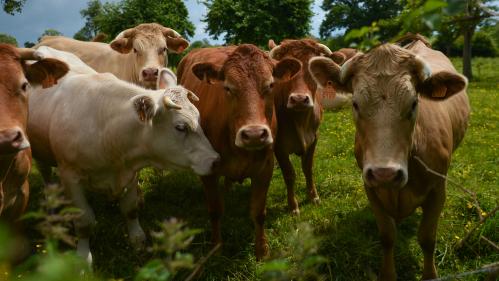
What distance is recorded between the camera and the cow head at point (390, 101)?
295 centimetres

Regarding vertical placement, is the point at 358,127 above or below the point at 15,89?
below

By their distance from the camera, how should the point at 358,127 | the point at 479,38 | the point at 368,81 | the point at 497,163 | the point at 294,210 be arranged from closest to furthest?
1. the point at 368,81
2. the point at 358,127
3. the point at 294,210
4. the point at 497,163
5. the point at 479,38

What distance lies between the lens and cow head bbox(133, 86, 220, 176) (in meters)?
3.99

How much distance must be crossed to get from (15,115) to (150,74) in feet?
11.0

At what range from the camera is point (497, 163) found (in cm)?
652

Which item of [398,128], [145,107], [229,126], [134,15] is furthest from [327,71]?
[134,15]

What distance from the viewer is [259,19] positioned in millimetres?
22141

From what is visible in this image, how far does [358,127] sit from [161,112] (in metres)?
1.78

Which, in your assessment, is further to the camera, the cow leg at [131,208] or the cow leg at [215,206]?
the cow leg at [131,208]

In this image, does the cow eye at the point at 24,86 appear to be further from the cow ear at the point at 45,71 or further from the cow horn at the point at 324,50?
the cow horn at the point at 324,50

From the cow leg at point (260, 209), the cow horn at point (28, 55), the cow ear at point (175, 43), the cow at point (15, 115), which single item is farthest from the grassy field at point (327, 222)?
the cow ear at point (175, 43)

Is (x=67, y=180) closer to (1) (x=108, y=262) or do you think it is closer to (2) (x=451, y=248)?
(1) (x=108, y=262)

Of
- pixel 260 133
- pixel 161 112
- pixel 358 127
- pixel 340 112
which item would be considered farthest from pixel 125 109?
pixel 340 112

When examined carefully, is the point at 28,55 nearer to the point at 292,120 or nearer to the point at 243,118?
the point at 243,118
